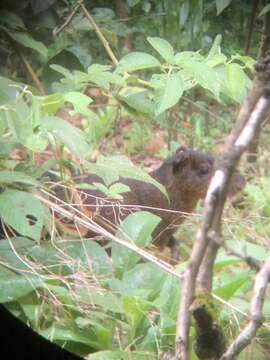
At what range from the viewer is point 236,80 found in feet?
2.75

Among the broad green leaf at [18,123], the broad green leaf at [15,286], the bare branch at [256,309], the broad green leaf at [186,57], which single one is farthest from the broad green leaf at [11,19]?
the bare branch at [256,309]

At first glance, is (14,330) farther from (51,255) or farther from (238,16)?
(238,16)

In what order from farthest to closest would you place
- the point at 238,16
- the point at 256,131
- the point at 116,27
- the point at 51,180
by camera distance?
the point at 51,180
the point at 116,27
the point at 238,16
the point at 256,131

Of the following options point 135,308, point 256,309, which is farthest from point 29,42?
point 256,309

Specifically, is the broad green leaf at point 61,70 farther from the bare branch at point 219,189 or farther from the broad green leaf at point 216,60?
the bare branch at point 219,189

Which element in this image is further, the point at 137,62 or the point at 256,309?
the point at 137,62

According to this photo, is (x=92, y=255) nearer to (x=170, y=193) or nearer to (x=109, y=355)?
(x=109, y=355)

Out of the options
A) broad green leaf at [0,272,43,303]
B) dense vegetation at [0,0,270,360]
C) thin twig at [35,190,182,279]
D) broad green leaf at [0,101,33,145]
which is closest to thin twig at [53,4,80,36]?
dense vegetation at [0,0,270,360]

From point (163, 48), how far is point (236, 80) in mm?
103

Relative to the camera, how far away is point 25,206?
0.97 metres

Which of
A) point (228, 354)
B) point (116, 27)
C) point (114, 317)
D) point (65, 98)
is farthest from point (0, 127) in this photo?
point (228, 354)

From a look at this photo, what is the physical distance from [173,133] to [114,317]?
0.27 meters

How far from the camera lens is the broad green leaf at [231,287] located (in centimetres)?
89

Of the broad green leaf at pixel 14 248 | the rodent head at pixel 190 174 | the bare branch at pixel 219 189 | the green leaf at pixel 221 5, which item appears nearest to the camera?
the bare branch at pixel 219 189
